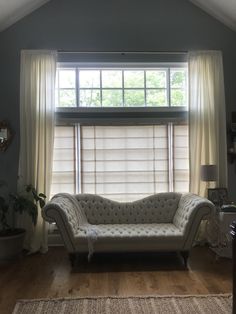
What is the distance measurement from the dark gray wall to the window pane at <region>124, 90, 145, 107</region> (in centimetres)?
62

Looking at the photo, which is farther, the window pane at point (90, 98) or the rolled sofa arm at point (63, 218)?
the window pane at point (90, 98)

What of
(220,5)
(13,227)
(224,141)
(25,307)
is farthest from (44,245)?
(220,5)

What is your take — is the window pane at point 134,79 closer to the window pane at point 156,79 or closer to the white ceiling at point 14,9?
the window pane at point 156,79

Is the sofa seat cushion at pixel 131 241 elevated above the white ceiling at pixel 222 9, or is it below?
below

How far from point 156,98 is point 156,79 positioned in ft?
0.97

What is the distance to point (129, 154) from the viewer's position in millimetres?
4914

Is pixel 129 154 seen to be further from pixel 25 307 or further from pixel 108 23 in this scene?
pixel 25 307

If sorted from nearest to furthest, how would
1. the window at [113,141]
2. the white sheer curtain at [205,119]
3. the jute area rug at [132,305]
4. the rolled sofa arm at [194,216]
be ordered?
1. the jute area rug at [132,305]
2. the rolled sofa arm at [194,216]
3. the white sheer curtain at [205,119]
4. the window at [113,141]

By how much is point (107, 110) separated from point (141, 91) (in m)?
0.61

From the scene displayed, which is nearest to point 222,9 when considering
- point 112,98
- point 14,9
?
point 112,98

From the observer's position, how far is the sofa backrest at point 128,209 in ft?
14.7

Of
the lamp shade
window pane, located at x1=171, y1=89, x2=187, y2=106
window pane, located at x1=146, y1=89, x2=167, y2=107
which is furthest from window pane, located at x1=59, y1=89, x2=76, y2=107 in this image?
the lamp shade

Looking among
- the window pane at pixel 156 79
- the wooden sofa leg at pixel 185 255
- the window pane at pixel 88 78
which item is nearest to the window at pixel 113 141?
the window pane at pixel 88 78

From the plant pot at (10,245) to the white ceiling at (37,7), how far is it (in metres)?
2.91
